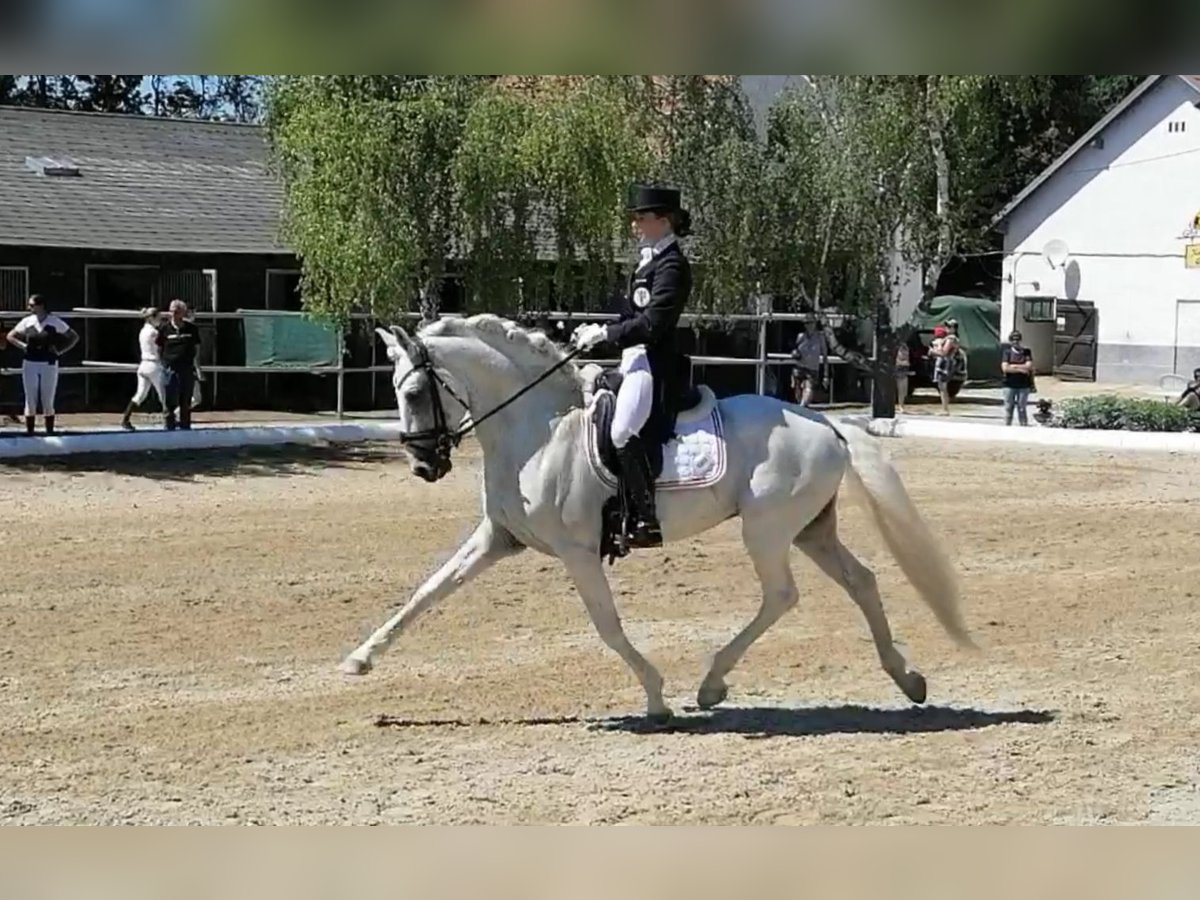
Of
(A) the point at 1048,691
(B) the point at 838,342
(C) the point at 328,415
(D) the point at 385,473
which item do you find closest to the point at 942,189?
(B) the point at 838,342

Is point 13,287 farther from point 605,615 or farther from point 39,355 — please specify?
point 605,615

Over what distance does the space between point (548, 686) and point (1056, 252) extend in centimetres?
3735

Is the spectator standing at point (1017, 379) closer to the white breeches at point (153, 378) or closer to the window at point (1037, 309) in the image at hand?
the white breeches at point (153, 378)

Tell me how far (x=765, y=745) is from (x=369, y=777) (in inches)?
74.4

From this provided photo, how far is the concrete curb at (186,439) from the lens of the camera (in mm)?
20422

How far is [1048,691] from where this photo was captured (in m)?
9.32

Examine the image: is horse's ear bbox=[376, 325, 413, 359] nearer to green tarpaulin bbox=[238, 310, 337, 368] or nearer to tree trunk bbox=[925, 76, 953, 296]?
green tarpaulin bbox=[238, 310, 337, 368]

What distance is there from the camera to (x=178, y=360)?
73.7 feet

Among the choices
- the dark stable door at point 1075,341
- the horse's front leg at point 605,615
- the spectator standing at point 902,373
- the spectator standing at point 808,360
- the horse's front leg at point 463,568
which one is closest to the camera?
the horse's front leg at point 605,615

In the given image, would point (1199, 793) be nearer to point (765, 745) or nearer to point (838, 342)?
point (765, 745)

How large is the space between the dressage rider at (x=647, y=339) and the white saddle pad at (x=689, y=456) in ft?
0.34

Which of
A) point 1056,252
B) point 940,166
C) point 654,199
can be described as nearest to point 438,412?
point 654,199

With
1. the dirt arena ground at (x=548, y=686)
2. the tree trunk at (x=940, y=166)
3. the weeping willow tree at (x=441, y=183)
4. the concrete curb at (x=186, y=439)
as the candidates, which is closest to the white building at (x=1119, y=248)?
the tree trunk at (x=940, y=166)

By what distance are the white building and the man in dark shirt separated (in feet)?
86.3
